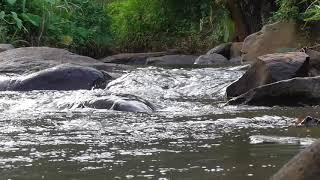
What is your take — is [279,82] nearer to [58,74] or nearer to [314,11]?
[314,11]

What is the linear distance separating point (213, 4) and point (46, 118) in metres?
12.2

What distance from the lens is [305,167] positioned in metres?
2.39

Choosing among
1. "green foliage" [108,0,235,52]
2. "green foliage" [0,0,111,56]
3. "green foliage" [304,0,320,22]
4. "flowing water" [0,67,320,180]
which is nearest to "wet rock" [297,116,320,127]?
"flowing water" [0,67,320,180]

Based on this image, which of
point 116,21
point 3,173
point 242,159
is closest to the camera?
point 3,173

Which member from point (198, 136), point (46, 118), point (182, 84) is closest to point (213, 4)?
point (182, 84)

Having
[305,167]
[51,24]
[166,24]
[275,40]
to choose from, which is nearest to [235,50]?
[275,40]

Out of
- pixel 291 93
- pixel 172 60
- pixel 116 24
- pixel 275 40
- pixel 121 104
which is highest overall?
pixel 116 24

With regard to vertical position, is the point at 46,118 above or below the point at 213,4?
below

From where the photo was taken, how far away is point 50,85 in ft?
27.3

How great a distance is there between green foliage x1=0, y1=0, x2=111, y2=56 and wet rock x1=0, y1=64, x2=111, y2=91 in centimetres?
496

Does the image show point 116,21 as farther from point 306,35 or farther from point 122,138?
point 122,138

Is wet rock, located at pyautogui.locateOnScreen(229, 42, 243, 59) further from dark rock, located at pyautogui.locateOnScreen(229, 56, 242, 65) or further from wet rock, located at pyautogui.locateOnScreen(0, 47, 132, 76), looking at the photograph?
wet rock, located at pyautogui.locateOnScreen(0, 47, 132, 76)

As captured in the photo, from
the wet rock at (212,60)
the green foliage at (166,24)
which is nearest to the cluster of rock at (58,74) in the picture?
the wet rock at (212,60)

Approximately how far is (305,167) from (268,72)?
4.71 m
